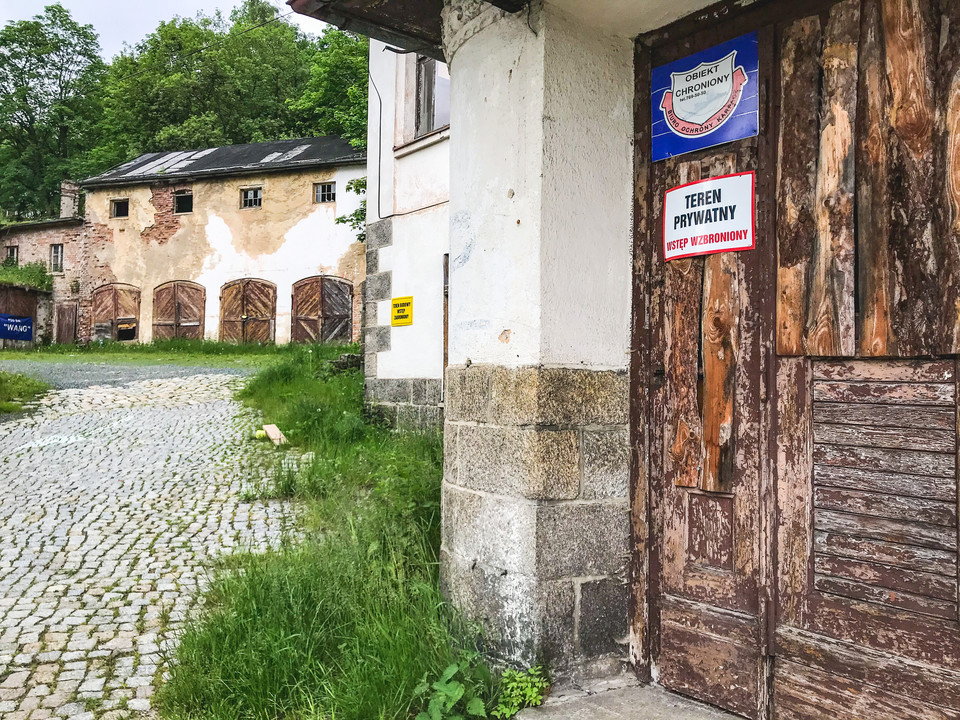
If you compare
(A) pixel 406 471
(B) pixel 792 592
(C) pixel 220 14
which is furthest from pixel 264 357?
(C) pixel 220 14

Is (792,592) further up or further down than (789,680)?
further up

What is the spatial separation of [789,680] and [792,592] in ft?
0.92

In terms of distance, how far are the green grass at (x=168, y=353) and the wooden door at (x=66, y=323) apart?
1.44 metres

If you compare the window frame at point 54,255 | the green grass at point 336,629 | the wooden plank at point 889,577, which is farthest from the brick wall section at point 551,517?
the window frame at point 54,255

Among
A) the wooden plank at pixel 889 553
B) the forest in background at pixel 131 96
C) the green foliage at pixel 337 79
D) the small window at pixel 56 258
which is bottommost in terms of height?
the wooden plank at pixel 889 553

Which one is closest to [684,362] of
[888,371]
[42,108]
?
[888,371]

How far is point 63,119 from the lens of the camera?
4272 centimetres

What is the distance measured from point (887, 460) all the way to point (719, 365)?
610 mm

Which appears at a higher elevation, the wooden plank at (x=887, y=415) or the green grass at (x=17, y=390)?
the wooden plank at (x=887, y=415)

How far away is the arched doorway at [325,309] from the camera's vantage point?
2197 centimetres

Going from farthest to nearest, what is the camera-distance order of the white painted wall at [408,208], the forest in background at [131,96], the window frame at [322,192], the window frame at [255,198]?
the forest in background at [131,96]
the window frame at [255,198]
the window frame at [322,192]
the white painted wall at [408,208]

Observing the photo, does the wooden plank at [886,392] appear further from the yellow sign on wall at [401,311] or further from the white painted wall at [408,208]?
the yellow sign on wall at [401,311]

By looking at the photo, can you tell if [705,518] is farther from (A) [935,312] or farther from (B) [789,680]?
(A) [935,312]

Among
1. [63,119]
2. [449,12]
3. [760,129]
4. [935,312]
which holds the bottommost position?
[935,312]
